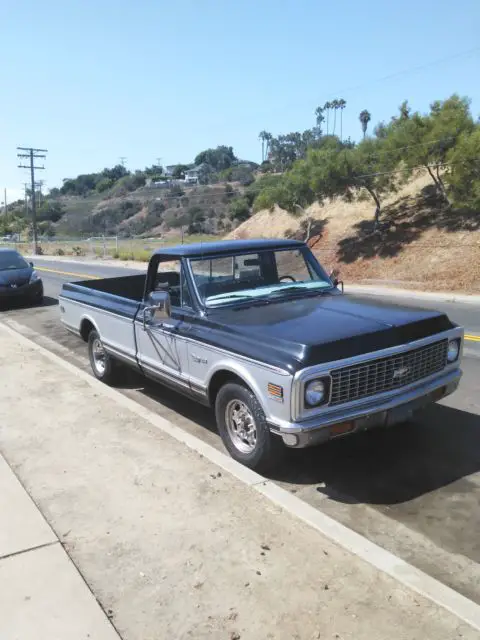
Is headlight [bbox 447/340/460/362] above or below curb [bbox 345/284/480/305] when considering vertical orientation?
above

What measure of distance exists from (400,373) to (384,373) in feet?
0.60

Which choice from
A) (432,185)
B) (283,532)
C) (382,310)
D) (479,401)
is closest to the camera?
(283,532)

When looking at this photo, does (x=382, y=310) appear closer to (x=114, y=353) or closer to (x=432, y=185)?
(x=114, y=353)

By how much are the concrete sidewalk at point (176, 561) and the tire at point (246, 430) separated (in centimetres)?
24

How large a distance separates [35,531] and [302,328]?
2323 millimetres

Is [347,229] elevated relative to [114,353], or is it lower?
elevated

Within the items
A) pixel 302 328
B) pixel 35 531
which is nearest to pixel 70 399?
pixel 35 531

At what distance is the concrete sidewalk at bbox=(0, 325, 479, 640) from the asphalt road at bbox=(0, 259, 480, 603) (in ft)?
1.81

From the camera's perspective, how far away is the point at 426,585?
302 cm

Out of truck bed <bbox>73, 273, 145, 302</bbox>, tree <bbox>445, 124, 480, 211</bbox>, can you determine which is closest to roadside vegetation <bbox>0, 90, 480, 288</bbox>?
tree <bbox>445, 124, 480, 211</bbox>

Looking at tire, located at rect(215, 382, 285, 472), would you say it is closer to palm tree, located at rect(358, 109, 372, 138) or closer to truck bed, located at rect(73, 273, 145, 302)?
truck bed, located at rect(73, 273, 145, 302)

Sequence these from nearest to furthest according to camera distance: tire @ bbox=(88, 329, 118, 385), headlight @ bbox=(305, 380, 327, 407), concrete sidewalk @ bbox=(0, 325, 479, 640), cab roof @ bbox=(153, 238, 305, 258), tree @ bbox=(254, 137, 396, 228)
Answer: concrete sidewalk @ bbox=(0, 325, 479, 640) < headlight @ bbox=(305, 380, 327, 407) < cab roof @ bbox=(153, 238, 305, 258) < tire @ bbox=(88, 329, 118, 385) < tree @ bbox=(254, 137, 396, 228)

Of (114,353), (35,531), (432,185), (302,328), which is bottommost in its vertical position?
(35,531)

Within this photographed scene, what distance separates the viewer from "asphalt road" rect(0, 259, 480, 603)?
→ 3.65m
